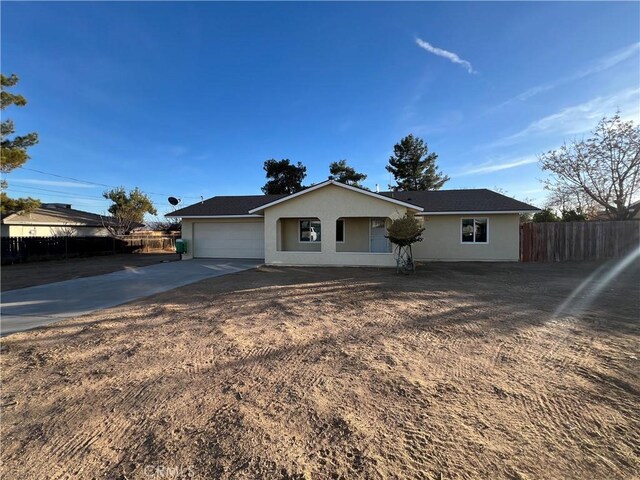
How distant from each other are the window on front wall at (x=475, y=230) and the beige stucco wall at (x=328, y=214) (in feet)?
15.7

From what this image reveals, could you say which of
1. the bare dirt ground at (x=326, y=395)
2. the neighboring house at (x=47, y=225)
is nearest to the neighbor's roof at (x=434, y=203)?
the bare dirt ground at (x=326, y=395)

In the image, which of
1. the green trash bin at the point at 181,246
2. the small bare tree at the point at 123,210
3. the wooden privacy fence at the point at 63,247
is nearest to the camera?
the wooden privacy fence at the point at 63,247

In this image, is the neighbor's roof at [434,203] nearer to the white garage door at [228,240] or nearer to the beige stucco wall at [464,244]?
the beige stucco wall at [464,244]

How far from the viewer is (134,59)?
1289 centimetres

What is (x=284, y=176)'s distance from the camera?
35750 mm

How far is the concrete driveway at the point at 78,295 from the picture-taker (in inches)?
243

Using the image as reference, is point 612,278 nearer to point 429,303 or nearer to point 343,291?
point 429,303

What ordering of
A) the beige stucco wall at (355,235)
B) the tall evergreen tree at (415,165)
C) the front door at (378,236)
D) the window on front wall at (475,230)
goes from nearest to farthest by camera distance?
the window on front wall at (475,230) → the front door at (378,236) → the beige stucco wall at (355,235) → the tall evergreen tree at (415,165)

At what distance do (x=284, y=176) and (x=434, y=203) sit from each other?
71.8ft

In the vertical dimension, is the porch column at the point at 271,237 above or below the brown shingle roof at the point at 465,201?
below

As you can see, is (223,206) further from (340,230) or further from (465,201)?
(465,201)

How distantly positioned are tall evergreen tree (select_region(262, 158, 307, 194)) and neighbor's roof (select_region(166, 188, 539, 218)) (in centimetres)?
1319

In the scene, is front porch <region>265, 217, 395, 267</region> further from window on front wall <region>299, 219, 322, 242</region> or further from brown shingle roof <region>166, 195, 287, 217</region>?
brown shingle roof <region>166, 195, 287, 217</region>

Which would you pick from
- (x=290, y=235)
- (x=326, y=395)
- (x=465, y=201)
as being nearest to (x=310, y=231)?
(x=290, y=235)
